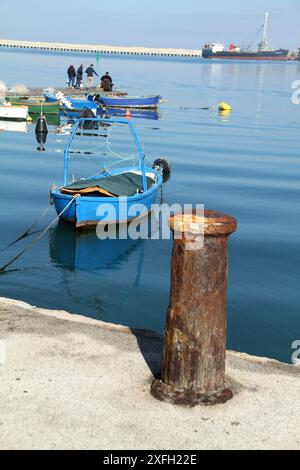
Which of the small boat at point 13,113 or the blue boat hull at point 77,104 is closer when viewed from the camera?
the small boat at point 13,113

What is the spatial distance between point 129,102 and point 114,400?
142ft

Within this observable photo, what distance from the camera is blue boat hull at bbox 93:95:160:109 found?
46125mm

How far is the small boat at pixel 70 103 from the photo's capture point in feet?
141

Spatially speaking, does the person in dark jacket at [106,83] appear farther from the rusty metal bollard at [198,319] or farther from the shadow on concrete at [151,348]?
the rusty metal bollard at [198,319]

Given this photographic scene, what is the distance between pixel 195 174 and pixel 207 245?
19.2 m

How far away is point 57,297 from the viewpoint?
11484 millimetres

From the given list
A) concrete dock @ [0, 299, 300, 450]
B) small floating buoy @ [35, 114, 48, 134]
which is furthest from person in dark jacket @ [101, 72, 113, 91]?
concrete dock @ [0, 299, 300, 450]

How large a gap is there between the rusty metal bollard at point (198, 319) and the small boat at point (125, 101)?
4071 cm

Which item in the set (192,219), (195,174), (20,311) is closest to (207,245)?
(192,219)

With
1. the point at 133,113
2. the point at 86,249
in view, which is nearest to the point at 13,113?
the point at 133,113

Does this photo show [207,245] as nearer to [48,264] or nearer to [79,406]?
[79,406]

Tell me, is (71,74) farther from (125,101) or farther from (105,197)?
(105,197)

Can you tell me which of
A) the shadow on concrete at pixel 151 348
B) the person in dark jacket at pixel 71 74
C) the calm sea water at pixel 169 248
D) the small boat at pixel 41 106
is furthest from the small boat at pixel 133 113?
the shadow on concrete at pixel 151 348

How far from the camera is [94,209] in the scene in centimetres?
1502
